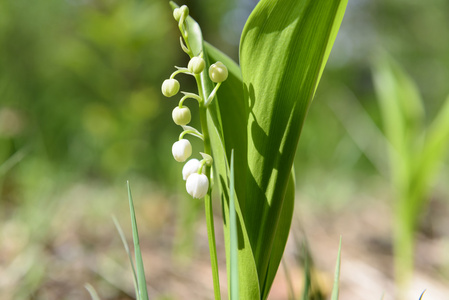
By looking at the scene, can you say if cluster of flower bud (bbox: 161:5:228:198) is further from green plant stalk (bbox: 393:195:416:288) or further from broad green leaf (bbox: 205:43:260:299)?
green plant stalk (bbox: 393:195:416:288)

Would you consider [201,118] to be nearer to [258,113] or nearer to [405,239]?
[258,113]

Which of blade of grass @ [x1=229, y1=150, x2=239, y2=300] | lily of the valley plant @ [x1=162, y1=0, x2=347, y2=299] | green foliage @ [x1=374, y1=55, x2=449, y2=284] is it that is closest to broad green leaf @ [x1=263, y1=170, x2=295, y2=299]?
lily of the valley plant @ [x1=162, y1=0, x2=347, y2=299]

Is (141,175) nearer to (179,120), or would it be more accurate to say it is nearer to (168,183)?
(168,183)

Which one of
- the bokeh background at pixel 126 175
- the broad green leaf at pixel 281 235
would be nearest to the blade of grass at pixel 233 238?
the broad green leaf at pixel 281 235

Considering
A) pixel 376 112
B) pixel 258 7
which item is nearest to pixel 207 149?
pixel 258 7

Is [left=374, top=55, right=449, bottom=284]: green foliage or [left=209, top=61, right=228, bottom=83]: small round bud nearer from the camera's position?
[left=209, top=61, right=228, bottom=83]: small round bud

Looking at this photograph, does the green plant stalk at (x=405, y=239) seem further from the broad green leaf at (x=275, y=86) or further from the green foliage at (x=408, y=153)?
the broad green leaf at (x=275, y=86)
